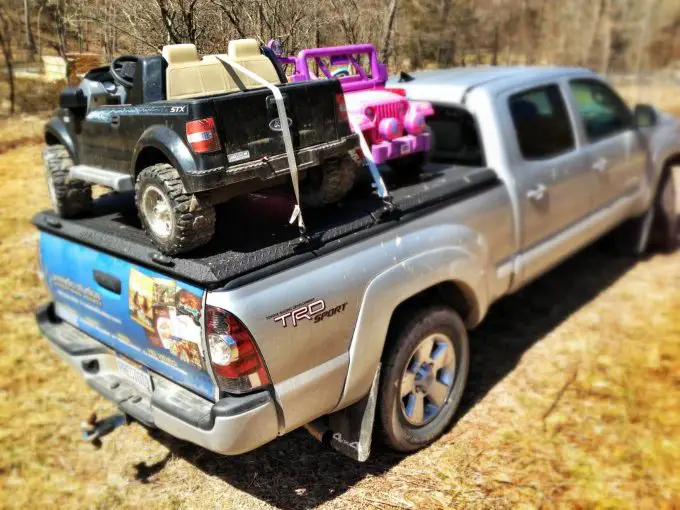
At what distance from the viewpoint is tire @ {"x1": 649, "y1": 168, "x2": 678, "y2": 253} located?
5.75 meters

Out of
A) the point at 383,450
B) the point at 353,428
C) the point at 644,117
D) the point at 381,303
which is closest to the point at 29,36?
the point at 381,303

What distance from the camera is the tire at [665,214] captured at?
5.75m

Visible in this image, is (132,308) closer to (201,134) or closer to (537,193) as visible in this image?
(201,134)

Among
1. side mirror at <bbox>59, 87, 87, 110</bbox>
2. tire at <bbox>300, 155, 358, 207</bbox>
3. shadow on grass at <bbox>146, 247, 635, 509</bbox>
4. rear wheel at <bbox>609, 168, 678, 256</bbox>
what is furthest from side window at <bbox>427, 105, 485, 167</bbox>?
rear wheel at <bbox>609, 168, 678, 256</bbox>

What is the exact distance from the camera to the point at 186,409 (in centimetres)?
247

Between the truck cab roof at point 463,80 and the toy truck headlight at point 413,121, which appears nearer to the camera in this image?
the toy truck headlight at point 413,121

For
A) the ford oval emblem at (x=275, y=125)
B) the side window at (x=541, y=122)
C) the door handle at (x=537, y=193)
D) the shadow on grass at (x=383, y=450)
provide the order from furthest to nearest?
the side window at (x=541, y=122) < the door handle at (x=537, y=193) < the shadow on grass at (x=383, y=450) < the ford oval emblem at (x=275, y=125)

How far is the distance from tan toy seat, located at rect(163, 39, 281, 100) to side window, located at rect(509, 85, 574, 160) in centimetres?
177

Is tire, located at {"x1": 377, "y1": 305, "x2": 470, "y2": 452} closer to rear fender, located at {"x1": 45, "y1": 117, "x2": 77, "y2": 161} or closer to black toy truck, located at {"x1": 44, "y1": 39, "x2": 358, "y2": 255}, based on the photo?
black toy truck, located at {"x1": 44, "y1": 39, "x2": 358, "y2": 255}

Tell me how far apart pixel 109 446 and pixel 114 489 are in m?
0.40

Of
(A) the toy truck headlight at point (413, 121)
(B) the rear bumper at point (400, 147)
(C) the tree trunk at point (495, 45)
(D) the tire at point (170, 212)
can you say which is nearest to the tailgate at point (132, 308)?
(D) the tire at point (170, 212)

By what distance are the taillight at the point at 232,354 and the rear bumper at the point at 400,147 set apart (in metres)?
1.32

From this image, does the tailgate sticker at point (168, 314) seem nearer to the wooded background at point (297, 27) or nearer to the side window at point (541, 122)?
the wooded background at point (297, 27)

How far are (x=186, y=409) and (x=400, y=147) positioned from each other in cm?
175
